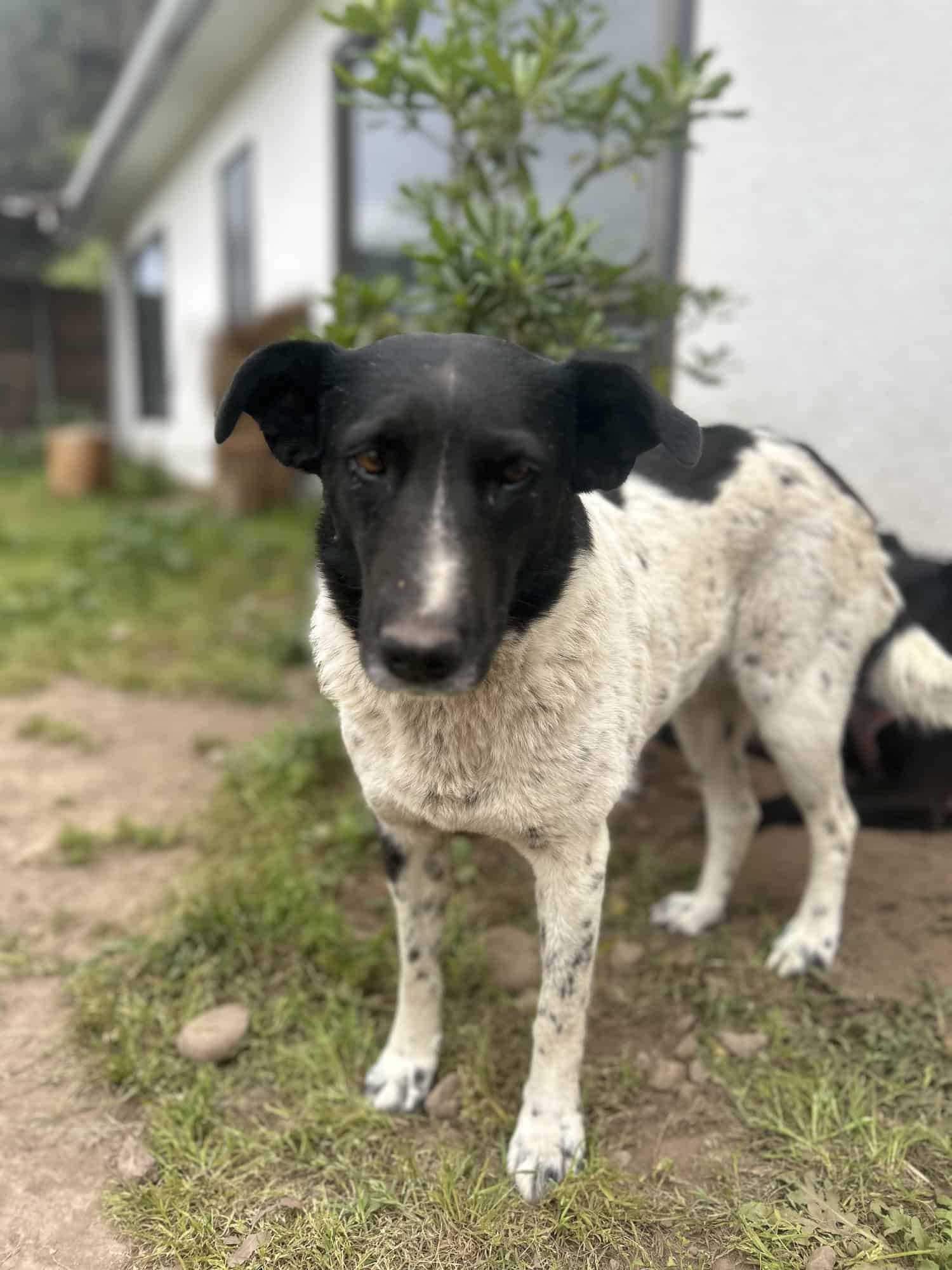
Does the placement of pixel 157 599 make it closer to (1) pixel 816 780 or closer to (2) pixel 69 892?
(2) pixel 69 892

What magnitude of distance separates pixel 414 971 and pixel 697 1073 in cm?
70

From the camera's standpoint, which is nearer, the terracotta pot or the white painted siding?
the white painted siding

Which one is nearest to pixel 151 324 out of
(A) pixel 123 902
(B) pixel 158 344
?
(B) pixel 158 344

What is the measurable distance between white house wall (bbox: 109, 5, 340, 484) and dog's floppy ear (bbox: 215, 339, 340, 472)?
4.94 m

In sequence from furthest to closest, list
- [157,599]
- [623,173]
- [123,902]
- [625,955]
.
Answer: [157,599] < [623,173] < [123,902] < [625,955]

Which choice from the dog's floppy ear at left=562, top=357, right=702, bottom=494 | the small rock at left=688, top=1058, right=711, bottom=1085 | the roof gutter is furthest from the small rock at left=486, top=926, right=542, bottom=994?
the roof gutter

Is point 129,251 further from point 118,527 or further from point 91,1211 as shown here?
point 91,1211

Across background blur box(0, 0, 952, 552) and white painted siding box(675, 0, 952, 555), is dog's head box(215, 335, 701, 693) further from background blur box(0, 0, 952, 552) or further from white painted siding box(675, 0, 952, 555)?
white painted siding box(675, 0, 952, 555)

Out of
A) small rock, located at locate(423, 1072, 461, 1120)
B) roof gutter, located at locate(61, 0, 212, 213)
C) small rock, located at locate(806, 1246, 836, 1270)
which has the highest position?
roof gutter, located at locate(61, 0, 212, 213)

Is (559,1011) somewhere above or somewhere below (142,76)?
below

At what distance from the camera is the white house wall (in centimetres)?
746

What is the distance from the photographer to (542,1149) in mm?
1968

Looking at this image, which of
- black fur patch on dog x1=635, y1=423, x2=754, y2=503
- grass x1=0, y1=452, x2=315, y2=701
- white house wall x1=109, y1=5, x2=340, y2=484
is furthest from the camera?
white house wall x1=109, y1=5, x2=340, y2=484

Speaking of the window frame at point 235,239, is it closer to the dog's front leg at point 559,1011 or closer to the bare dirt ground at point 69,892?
the bare dirt ground at point 69,892
